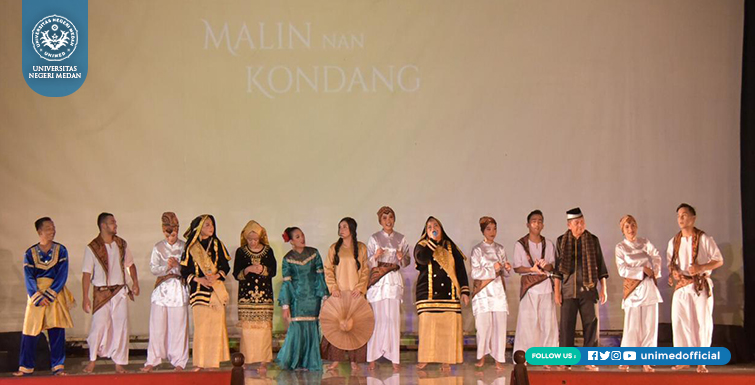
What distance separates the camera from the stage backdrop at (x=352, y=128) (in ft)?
27.5

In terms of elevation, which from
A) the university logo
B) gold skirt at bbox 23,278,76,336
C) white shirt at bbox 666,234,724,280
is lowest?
gold skirt at bbox 23,278,76,336

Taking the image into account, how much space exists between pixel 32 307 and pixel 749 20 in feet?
23.1

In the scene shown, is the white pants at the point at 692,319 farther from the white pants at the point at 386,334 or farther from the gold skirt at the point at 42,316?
the gold skirt at the point at 42,316

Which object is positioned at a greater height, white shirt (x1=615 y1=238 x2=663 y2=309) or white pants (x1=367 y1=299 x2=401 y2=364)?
white shirt (x1=615 y1=238 x2=663 y2=309)

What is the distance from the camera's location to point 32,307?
23.9 ft

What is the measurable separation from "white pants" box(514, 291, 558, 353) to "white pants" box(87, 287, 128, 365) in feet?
11.3

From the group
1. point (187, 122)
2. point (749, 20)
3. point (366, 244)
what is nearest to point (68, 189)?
point (187, 122)

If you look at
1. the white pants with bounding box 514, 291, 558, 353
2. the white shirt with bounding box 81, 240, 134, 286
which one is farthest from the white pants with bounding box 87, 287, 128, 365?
the white pants with bounding box 514, 291, 558, 353

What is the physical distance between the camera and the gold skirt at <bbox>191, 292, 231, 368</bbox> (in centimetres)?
736

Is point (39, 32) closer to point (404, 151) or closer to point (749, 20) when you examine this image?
point (404, 151)

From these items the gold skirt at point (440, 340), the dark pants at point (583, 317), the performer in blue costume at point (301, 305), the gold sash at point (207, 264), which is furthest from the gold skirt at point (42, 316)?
the dark pants at point (583, 317)

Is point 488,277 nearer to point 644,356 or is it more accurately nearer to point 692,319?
point 644,356

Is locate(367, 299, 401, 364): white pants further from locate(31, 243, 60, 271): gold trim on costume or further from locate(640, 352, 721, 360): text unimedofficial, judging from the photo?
Answer: locate(31, 243, 60, 271): gold trim on costume

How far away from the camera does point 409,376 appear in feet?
23.3
